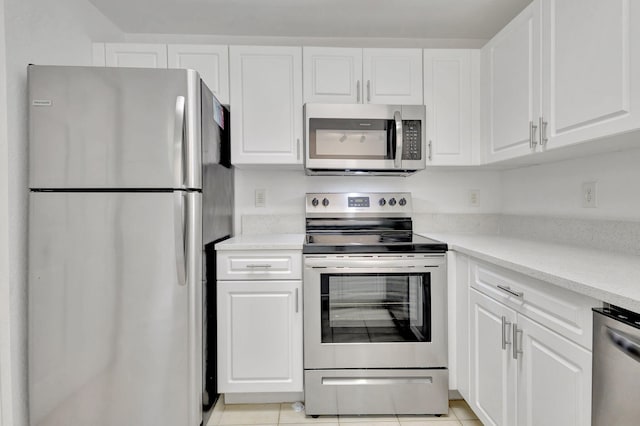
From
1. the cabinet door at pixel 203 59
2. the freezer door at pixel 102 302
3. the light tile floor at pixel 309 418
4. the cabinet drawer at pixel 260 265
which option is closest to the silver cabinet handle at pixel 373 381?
the light tile floor at pixel 309 418

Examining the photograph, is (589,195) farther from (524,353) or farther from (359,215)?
(359,215)

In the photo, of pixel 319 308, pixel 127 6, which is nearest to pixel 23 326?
pixel 319 308

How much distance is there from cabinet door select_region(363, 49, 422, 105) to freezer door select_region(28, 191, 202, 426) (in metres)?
1.29

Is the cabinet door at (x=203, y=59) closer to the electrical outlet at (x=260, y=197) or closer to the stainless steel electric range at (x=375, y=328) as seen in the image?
the electrical outlet at (x=260, y=197)

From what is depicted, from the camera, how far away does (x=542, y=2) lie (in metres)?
1.49

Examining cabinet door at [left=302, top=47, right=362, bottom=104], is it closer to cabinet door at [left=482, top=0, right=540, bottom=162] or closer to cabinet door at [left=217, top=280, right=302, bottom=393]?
cabinet door at [left=482, top=0, right=540, bottom=162]

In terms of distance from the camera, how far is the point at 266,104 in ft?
6.70

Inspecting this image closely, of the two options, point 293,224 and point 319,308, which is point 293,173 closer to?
point 293,224

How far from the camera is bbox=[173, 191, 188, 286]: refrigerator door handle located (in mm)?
1468

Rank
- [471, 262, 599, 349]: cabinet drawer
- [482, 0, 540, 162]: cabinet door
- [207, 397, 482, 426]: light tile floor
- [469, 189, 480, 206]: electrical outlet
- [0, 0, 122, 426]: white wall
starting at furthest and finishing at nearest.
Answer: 1. [469, 189, 480, 206]: electrical outlet
2. [207, 397, 482, 426]: light tile floor
3. [482, 0, 540, 162]: cabinet door
4. [0, 0, 122, 426]: white wall
5. [471, 262, 599, 349]: cabinet drawer

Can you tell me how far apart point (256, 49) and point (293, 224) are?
113cm

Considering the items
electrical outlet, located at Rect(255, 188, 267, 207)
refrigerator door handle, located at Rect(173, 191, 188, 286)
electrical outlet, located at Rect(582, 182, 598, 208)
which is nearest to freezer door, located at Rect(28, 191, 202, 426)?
refrigerator door handle, located at Rect(173, 191, 188, 286)

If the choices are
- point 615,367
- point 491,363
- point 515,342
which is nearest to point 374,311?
point 491,363

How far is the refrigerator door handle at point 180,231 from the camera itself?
1.47 m
